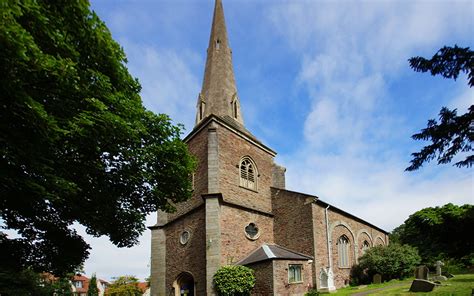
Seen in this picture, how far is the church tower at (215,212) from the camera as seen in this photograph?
1988cm

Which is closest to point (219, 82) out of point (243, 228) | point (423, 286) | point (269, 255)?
point (243, 228)

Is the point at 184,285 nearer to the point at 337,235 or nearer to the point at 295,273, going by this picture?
the point at 295,273

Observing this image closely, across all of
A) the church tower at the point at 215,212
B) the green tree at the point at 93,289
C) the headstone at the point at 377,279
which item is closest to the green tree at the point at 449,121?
the church tower at the point at 215,212

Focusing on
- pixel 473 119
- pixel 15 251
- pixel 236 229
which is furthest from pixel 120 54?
pixel 236 229

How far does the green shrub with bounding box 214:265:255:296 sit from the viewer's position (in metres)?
17.6

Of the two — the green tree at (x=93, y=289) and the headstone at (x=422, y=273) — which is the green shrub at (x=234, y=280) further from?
the green tree at (x=93, y=289)

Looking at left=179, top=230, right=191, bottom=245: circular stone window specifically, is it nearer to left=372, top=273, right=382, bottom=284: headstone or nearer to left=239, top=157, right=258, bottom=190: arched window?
left=239, top=157, right=258, bottom=190: arched window

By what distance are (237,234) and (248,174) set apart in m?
4.78

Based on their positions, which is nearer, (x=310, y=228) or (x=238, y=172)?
(x=310, y=228)

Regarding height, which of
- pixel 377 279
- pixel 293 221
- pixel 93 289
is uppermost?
pixel 293 221

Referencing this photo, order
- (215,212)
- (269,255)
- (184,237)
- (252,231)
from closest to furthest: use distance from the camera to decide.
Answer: (269,255), (215,212), (184,237), (252,231)

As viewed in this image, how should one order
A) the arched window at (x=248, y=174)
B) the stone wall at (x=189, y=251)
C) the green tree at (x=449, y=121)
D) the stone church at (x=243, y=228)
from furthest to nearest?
the arched window at (x=248, y=174) < the stone wall at (x=189, y=251) < the stone church at (x=243, y=228) < the green tree at (x=449, y=121)

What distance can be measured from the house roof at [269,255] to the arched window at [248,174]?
4.33m

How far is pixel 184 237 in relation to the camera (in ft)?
72.1
